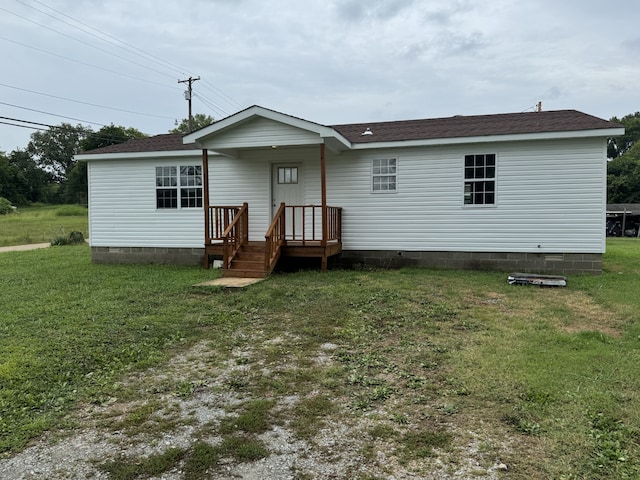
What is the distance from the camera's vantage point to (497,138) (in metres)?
9.58

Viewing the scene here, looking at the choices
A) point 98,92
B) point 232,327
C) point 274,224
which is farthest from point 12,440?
point 98,92

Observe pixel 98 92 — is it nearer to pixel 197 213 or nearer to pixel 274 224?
pixel 197 213

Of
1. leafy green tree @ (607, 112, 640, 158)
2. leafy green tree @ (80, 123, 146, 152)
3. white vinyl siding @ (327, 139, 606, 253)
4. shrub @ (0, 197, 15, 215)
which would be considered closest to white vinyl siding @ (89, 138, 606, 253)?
white vinyl siding @ (327, 139, 606, 253)

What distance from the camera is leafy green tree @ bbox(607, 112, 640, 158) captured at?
186 feet

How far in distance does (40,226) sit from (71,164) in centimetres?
4922

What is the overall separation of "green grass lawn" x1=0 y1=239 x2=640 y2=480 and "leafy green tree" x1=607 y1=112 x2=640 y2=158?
61.2 metres

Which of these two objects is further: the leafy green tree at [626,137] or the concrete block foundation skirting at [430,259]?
the leafy green tree at [626,137]

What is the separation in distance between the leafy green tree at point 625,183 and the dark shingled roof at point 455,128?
39.2 m

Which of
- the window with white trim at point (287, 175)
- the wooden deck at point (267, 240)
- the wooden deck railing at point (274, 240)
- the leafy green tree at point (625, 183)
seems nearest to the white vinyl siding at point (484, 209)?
the wooden deck at point (267, 240)

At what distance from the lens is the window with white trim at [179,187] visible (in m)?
11.5

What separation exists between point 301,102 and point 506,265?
2328 cm

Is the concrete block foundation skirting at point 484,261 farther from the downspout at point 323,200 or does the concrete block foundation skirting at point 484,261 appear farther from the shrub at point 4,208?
the shrub at point 4,208

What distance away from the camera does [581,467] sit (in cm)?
244

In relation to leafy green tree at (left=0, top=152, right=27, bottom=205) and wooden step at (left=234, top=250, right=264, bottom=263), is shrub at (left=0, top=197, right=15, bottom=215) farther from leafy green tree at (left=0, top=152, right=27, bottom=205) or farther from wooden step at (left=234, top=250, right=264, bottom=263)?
wooden step at (left=234, top=250, right=264, bottom=263)
